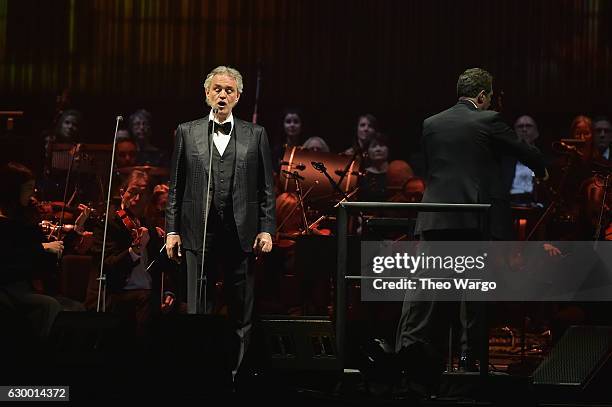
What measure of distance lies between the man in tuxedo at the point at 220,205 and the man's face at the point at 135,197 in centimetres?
295

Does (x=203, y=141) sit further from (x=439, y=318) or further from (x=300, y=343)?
(x=439, y=318)

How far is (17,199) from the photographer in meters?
5.74

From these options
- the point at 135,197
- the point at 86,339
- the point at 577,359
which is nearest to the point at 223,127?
the point at 86,339

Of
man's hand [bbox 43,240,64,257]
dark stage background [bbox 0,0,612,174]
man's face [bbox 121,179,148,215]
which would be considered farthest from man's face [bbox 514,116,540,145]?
man's hand [bbox 43,240,64,257]

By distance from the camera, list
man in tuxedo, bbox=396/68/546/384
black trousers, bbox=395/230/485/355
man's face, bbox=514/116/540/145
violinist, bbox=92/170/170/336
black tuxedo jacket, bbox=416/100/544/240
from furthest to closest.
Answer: man's face, bbox=514/116/540/145 < violinist, bbox=92/170/170/336 < black tuxedo jacket, bbox=416/100/544/240 < man in tuxedo, bbox=396/68/546/384 < black trousers, bbox=395/230/485/355

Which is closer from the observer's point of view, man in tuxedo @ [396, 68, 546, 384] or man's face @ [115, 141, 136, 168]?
man in tuxedo @ [396, 68, 546, 384]

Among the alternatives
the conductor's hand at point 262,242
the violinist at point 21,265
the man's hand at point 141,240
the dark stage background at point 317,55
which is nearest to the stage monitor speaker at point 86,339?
the violinist at point 21,265

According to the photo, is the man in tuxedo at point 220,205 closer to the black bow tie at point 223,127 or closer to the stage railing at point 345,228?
the black bow tie at point 223,127

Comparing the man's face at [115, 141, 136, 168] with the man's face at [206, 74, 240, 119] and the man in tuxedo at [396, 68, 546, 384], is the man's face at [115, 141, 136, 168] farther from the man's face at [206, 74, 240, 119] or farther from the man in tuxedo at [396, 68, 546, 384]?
the man in tuxedo at [396, 68, 546, 384]

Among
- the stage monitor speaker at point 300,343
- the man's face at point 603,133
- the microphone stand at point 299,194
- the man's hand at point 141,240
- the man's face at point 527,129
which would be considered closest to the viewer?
the stage monitor speaker at point 300,343

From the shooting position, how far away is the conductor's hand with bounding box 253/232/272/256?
213 inches

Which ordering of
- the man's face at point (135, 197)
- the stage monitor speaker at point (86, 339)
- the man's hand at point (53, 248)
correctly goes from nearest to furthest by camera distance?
the stage monitor speaker at point (86, 339) → the man's hand at point (53, 248) → the man's face at point (135, 197)

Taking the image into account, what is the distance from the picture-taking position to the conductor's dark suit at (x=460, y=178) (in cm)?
527

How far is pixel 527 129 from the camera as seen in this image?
1084 centimetres
